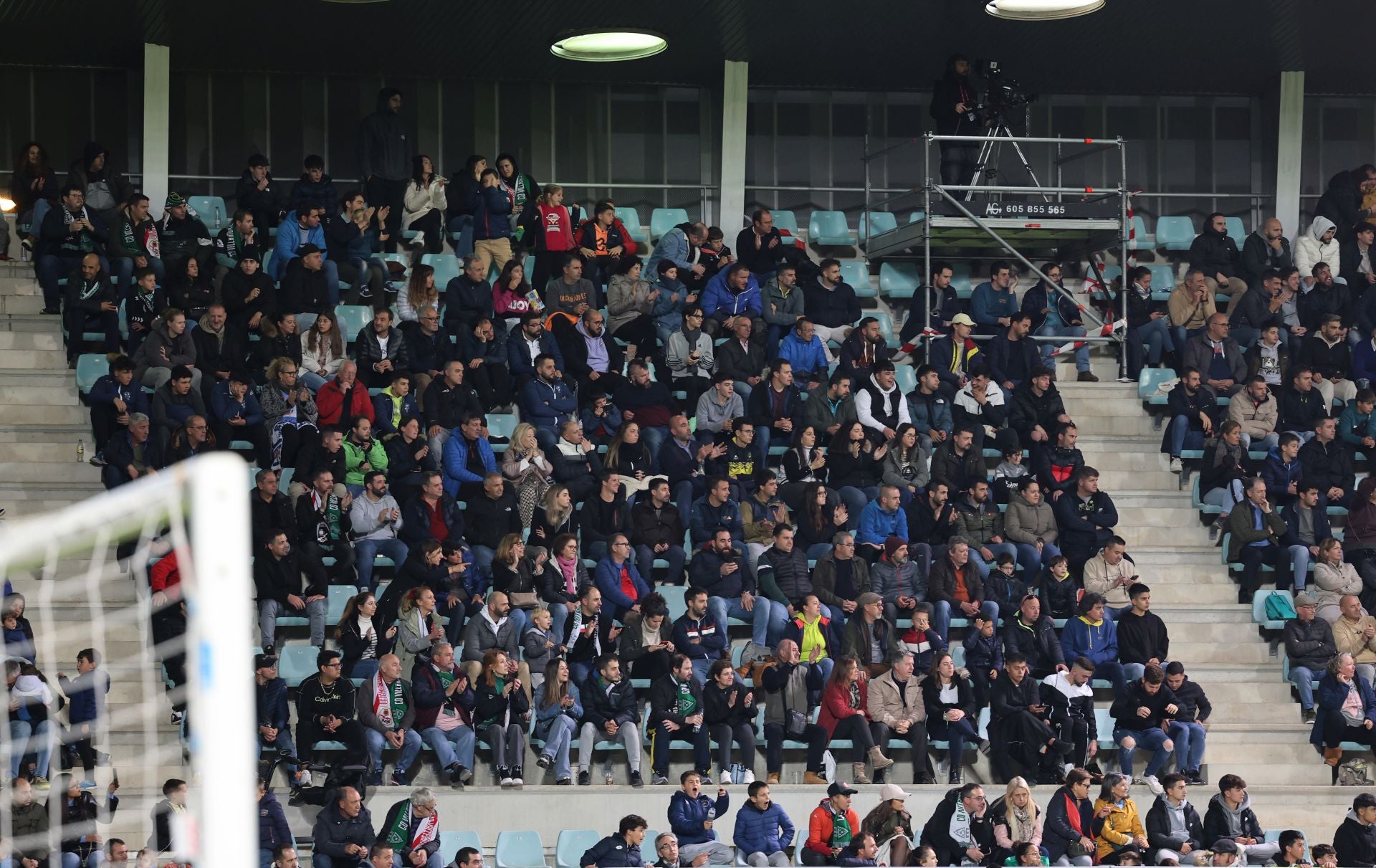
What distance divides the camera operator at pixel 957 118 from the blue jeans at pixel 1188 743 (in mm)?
6843

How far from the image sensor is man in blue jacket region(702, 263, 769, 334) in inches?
740

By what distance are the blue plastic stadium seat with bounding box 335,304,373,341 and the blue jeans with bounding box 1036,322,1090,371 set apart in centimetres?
654

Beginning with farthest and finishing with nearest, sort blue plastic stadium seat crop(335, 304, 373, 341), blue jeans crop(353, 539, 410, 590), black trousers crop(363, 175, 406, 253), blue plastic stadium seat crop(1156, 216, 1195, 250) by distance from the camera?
blue plastic stadium seat crop(1156, 216, 1195, 250) → black trousers crop(363, 175, 406, 253) → blue plastic stadium seat crop(335, 304, 373, 341) → blue jeans crop(353, 539, 410, 590)

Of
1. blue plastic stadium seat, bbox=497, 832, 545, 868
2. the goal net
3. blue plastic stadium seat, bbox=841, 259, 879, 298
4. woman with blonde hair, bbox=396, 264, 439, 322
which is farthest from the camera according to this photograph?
blue plastic stadium seat, bbox=841, 259, 879, 298

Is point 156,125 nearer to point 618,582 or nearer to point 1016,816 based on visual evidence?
point 618,582

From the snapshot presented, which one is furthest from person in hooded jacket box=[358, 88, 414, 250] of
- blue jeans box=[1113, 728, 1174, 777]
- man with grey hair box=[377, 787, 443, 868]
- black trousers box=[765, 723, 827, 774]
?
blue jeans box=[1113, 728, 1174, 777]

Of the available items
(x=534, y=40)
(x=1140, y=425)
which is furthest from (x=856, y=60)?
(x=1140, y=425)

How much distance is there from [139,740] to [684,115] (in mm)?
10260

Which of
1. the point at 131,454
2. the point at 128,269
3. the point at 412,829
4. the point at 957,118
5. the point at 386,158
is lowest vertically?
the point at 412,829

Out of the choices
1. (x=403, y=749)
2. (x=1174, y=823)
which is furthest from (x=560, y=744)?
(x=1174, y=823)

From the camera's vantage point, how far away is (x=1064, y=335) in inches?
804

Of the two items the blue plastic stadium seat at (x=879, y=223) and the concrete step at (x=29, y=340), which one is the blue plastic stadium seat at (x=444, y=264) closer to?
the concrete step at (x=29, y=340)

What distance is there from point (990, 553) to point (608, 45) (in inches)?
272

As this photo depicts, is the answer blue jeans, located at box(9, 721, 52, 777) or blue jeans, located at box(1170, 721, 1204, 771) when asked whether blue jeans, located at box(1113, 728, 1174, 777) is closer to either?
blue jeans, located at box(1170, 721, 1204, 771)
